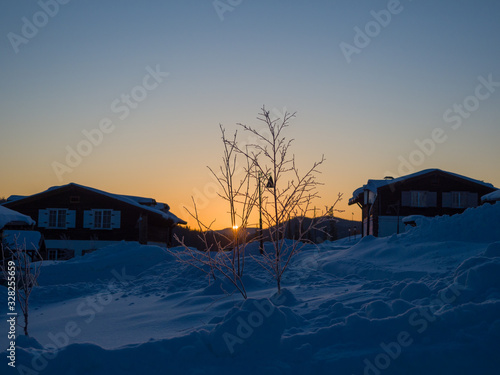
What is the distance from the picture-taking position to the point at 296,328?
451cm

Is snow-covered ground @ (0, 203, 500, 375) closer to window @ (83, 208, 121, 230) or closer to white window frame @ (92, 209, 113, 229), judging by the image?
window @ (83, 208, 121, 230)

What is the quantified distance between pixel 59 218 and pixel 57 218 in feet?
0.38

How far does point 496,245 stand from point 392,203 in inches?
952

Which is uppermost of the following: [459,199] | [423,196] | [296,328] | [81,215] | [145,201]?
[145,201]

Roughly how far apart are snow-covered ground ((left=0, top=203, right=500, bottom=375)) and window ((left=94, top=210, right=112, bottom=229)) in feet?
57.5

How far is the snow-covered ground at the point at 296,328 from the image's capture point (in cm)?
373

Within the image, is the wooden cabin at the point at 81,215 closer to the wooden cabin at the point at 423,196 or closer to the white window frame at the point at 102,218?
the white window frame at the point at 102,218

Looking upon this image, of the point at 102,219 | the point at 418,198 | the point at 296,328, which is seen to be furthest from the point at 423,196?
the point at 296,328

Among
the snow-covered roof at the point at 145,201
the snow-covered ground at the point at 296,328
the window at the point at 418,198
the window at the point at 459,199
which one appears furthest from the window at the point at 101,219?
the window at the point at 459,199

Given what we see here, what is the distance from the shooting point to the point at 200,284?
9.12 m

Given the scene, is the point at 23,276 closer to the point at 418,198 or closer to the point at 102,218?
the point at 102,218

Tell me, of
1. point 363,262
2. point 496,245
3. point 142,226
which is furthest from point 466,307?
point 142,226

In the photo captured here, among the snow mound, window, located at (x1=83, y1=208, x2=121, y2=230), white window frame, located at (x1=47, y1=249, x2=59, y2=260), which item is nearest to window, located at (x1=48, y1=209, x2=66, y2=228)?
window, located at (x1=83, y1=208, x2=121, y2=230)

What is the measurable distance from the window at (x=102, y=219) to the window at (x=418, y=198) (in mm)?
20236
